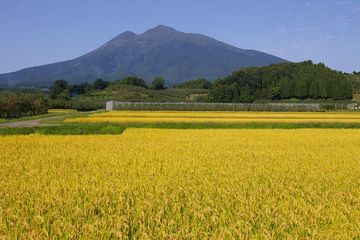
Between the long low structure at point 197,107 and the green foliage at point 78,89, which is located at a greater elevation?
the green foliage at point 78,89

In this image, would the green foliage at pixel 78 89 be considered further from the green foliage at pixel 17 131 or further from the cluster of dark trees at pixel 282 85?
the green foliage at pixel 17 131

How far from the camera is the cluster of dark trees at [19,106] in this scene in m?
60.1

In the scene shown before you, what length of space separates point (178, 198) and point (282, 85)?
123 meters

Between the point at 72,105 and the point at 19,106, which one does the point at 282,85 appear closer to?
the point at 72,105

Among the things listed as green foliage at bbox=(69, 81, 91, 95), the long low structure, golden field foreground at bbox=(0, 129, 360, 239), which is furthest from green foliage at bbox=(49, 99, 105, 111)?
golden field foreground at bbox=(0, 129, 360, 239)

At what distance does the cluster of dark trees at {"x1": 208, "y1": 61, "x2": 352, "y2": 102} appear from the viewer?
124938 millimetres

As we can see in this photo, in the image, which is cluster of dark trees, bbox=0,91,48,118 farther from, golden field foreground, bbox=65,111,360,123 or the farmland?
the farmland

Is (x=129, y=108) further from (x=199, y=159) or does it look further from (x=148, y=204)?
(x=148, y=204)

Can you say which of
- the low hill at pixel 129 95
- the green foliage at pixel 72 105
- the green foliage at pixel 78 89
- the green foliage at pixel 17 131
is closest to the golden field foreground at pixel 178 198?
the green foliage at pixel 17 131

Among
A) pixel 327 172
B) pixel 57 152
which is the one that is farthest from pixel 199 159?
pixel 57 152

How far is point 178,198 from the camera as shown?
26.3 feet

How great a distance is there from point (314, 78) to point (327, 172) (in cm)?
12157

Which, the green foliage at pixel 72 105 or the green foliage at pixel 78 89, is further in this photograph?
the green foliage at pixel 78 89

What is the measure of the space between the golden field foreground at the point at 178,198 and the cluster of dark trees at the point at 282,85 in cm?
11581
